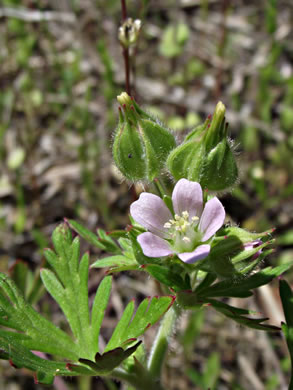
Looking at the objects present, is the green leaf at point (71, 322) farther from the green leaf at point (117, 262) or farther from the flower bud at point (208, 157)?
the flower bud at point (208, 157)

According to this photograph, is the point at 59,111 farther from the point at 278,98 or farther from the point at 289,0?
the point at 289,0

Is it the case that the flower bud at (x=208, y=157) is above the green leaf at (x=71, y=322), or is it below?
above

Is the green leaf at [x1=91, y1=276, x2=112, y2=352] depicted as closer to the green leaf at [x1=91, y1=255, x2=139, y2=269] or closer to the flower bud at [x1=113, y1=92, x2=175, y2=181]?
the green leaf at [x1=91, y1=255, x2=139, y2=269]

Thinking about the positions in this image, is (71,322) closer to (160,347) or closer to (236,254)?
(160,347)

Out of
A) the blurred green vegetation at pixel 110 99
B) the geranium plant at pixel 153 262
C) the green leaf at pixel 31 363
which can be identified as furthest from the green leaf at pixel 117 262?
the blurred green vegetation at pixel 110 99

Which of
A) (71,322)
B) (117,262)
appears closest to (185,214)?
(117,262)

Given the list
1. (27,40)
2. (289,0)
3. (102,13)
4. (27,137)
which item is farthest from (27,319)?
(289,0)
